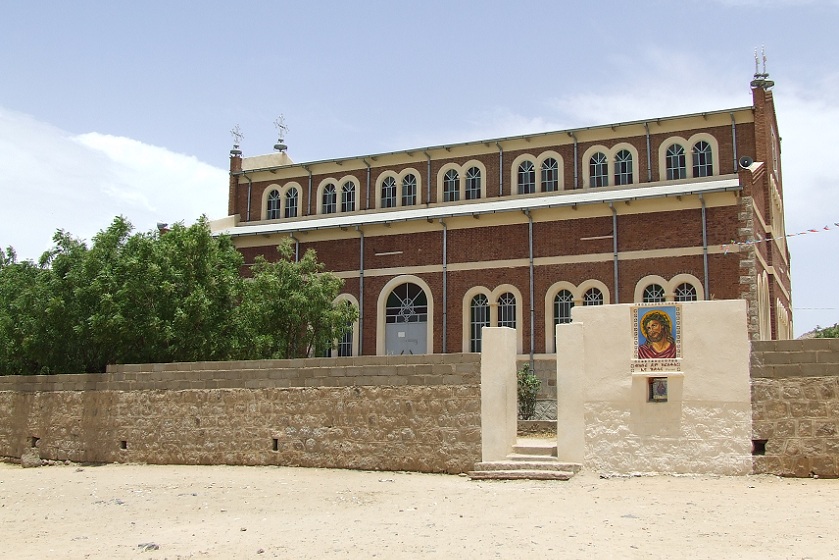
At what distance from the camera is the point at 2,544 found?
1072 centimetres

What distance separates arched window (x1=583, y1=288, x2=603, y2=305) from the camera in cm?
2484

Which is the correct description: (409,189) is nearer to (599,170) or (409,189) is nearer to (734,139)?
(599,170)

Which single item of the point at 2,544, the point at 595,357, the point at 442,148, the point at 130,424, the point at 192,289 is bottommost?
the point at 2,544

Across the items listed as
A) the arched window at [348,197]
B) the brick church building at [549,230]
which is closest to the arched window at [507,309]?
the brick church building at [549,230]

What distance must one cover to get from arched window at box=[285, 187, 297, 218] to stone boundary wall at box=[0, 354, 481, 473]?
14.8 m

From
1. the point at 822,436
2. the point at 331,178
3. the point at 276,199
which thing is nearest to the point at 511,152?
the point at 331,178

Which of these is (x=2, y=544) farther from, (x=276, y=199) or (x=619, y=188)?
(x=276, y=199)

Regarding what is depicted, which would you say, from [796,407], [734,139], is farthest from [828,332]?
[796,407]

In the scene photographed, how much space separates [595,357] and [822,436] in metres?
3.26

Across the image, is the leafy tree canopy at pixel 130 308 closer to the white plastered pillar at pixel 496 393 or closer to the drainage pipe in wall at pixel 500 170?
the white plastered pillar at pixel 496 393

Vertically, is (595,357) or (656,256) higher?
(656,256)

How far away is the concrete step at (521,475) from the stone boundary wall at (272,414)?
420mm

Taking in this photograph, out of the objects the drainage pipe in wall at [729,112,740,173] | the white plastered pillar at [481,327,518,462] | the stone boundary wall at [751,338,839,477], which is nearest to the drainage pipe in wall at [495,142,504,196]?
the drainage pipe in wall at [729,112,740,173]

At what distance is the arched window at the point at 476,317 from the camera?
26.3m
